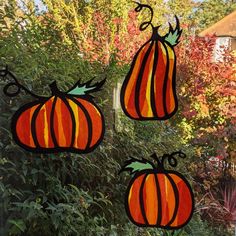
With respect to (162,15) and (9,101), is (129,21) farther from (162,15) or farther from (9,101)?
(9,101)

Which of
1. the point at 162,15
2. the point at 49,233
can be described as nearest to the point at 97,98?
the point at 162,15

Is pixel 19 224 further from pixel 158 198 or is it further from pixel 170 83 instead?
pixel 170 83

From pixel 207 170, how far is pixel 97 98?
122 centimetres

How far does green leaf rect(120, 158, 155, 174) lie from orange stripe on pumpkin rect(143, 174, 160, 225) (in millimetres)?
39

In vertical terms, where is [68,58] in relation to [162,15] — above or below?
below

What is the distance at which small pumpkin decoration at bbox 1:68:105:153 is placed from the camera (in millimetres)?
1604

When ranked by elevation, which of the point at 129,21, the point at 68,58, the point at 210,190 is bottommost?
the point at 210,190

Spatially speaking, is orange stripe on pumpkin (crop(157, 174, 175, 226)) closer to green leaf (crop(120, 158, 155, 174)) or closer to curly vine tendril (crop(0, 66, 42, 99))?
green leaf (crop(120, 158, 155, 174))

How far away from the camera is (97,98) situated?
5.80ft

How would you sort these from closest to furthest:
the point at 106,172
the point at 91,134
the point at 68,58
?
the point at 91,134 < the point at 68,58 < the point at 106,172

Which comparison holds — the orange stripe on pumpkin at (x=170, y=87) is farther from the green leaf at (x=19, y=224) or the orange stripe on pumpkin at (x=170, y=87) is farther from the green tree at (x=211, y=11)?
the green leaf at (x=19, y=224)

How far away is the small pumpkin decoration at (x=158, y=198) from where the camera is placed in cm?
170

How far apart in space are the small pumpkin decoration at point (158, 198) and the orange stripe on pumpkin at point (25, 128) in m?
0.43

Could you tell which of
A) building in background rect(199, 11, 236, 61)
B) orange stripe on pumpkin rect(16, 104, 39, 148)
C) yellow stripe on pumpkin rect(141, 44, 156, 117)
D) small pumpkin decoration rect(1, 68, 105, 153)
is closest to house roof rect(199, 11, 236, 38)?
building in background rect(199, 11, 236, 61)
